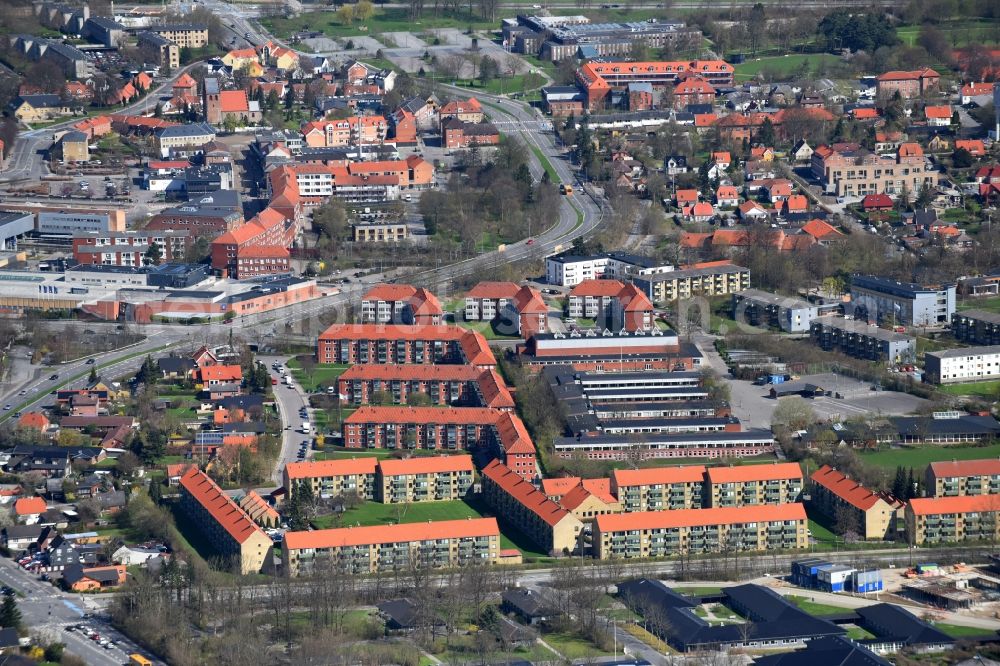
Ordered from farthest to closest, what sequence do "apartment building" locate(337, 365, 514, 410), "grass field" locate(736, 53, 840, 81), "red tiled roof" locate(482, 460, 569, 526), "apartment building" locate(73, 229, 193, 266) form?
"grass field" locate(736, 53, 840, 81) → "apartment building" locate(73, 229, 193, 266) → "apartment building" locate(337, 365, 514, 410) → "red tiled roof" locate(482, 460, 569, 526)

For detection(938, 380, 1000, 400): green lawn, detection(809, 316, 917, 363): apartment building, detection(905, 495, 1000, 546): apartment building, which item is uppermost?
detection(809, 316, 917, 363): apartment building

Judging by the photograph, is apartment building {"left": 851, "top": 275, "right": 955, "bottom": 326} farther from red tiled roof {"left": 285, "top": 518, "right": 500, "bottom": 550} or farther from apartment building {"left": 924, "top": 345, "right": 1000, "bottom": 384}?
red tiled roof {"left": 285, "top": 518, "right": 500, "bottom": 550}

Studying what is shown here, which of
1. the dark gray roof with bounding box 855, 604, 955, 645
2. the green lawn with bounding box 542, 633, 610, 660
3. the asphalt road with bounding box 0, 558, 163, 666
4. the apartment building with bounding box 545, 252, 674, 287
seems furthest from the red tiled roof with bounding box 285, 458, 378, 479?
the apartment building with bounding box 545, 252, 674, 287

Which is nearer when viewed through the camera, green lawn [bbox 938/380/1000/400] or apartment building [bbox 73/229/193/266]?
green lawn [bbox 938/380/1000/400]

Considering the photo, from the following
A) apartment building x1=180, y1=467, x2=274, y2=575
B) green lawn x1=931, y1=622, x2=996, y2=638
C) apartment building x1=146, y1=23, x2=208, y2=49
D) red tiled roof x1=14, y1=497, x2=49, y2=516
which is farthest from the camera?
apartment building x1=146, y1=23, x2=208, y2=49

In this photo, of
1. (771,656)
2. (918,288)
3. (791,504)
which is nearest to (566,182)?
(918,288)

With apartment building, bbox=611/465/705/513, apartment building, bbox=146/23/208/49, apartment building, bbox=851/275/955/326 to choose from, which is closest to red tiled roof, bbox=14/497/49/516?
apartment building, bbox=611/465/705/513

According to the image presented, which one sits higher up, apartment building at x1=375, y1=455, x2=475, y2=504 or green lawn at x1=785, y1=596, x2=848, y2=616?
apartment building at x1=375, y1=455, x2=475, y2=504

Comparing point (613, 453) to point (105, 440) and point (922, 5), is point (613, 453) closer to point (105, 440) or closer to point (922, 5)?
point (105, 440)

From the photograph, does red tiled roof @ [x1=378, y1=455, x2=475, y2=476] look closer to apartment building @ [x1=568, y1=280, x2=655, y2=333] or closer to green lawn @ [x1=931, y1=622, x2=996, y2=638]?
green lawn @ [x1=931, y1=622, x2=996, y2=638]
